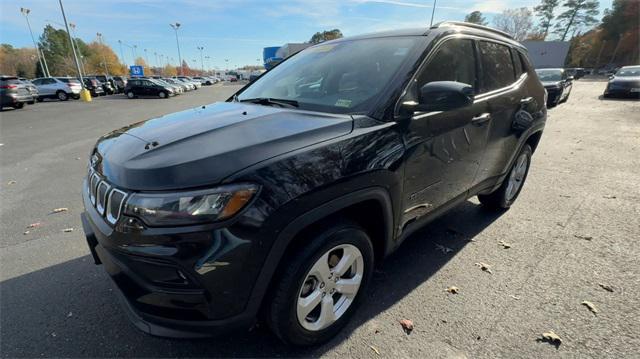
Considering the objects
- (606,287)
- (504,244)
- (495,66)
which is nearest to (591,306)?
(606,287)

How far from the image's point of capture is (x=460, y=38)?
8.97ft

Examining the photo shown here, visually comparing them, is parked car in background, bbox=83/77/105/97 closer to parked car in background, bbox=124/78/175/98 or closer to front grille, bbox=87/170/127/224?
parked car in background, bbox=124/78/175/98

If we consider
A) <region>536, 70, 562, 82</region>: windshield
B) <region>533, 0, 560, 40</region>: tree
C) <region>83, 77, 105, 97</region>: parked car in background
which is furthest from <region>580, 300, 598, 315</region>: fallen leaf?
<region>533, 0, 560, 40</region>: tree

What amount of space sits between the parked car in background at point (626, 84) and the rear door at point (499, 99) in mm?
18118

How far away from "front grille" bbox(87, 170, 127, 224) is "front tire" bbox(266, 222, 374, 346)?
86cm

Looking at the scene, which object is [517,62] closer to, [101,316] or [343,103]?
[343,103]

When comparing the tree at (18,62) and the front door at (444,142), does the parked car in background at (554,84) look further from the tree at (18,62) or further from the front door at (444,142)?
the tree at (18,62)

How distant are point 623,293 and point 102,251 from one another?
3619mm

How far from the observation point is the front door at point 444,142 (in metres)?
2.25

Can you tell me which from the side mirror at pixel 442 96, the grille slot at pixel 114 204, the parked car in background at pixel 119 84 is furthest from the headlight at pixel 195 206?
the parked car in background at pixel 119 84

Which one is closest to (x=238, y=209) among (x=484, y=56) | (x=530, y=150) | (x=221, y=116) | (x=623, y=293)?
(x=221, y=116)

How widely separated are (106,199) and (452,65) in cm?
255

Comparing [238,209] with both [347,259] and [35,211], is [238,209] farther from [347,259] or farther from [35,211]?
[35,211]

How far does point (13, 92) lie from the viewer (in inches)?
677
